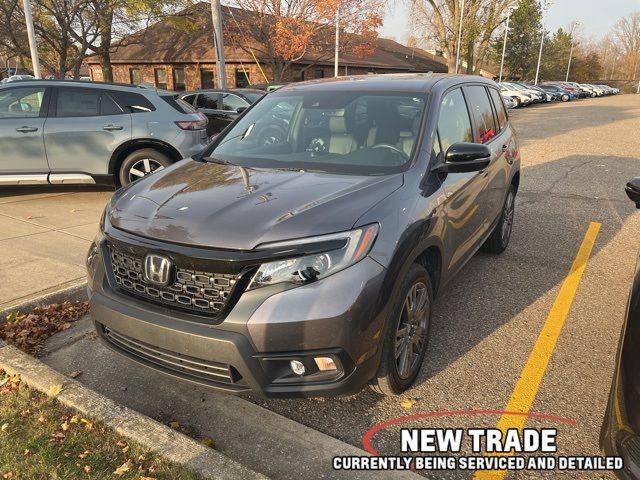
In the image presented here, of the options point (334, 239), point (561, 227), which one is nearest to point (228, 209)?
point (334, 239)

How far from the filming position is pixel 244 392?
7.98ft

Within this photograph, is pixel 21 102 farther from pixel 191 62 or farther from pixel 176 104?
pixel 191 62

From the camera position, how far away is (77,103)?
290 inches

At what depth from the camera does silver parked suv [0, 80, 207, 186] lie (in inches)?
281

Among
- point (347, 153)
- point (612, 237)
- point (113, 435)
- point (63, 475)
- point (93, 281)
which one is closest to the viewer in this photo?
point (63, 475)

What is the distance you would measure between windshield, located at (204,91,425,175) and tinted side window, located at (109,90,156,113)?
3.88 meters

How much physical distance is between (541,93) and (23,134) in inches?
1540

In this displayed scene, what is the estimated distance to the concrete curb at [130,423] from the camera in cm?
231

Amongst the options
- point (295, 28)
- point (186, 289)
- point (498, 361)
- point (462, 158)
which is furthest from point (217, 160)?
point (295, 28)

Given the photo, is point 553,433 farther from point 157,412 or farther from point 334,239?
point 157,412

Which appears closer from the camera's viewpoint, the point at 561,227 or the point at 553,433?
the point at 553,433

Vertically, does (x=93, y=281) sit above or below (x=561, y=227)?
above

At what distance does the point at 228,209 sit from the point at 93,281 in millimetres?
901

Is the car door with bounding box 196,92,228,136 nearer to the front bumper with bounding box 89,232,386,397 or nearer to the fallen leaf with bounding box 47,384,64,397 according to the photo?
the fallen leaf with bounding box 47,384,64,397
